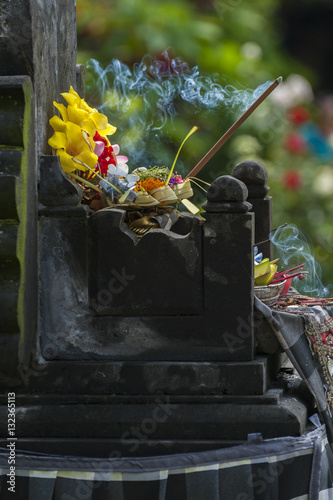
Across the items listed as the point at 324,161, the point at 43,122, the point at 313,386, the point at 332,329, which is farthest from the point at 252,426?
the point at 324,161

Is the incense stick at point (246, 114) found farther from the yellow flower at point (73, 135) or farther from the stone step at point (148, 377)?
the stone step at point (148, 377)

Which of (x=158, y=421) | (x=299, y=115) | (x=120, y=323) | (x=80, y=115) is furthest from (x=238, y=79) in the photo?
(x=158, y=421)

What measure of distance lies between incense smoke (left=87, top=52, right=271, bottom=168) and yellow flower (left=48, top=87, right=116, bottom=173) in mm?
959

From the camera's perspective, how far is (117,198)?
2152 millimetres

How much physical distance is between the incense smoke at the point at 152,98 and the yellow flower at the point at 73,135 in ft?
3.15

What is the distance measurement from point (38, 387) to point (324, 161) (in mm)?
3325

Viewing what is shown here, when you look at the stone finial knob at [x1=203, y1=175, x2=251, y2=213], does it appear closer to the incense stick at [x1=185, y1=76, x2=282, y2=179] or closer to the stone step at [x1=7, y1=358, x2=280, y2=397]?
the incense stick at [x1=185, y1=76, x2=282, y2=179]

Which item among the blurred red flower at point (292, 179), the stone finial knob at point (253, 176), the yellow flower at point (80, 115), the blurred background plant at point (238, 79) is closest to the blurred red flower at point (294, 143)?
the blurred background plant at point (238, 79)

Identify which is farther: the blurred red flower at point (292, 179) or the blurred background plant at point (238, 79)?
the blurred red flower at point (292, 179)

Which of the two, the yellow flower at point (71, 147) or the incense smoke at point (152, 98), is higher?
the incense smoke at point (152, 98)

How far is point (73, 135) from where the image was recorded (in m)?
2.14

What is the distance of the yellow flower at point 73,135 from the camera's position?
6.98 ft

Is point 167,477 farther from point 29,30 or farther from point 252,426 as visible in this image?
point 29,30

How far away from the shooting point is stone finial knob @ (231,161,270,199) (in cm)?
253
